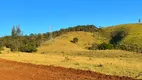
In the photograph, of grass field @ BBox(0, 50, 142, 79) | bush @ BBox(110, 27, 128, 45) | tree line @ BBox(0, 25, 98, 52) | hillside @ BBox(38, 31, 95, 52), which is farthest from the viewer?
bush @ BBox(110, 27, 128, 45)

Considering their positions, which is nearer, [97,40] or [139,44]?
[139,44]

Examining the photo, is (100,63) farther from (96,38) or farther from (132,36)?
(96,38)

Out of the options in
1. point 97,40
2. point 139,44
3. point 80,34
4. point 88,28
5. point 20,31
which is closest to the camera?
point 139,44

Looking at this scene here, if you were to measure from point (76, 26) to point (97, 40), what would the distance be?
1146 inches

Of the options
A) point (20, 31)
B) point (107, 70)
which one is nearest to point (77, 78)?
point (107, 70)

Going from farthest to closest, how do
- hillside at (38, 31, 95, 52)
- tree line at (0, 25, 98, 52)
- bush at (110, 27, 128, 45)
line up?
bush at (110, 27, 128, 45) < hillside at (38, 31, 95, 52) < tree line at (0, 25, 98, 52)

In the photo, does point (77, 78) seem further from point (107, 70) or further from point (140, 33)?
point (140, 33)

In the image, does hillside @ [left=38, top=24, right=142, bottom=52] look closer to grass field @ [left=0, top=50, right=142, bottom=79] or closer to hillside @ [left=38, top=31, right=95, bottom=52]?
hillside @ [left=38, top=31, right=95, bottom=52]

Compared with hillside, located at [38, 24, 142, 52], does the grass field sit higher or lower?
lower

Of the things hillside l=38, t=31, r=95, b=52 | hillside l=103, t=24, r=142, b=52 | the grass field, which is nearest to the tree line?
hillside l=38, t=31, r=95, b=52

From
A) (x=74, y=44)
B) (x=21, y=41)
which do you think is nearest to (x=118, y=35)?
(x=74, y=44)

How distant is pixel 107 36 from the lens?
302ft

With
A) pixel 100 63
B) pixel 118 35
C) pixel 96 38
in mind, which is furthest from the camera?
pixel 118 35

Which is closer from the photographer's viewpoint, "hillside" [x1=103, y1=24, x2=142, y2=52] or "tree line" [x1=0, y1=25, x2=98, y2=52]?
"tree line" [x1=0, y1=25, x2=98, y2=52]
